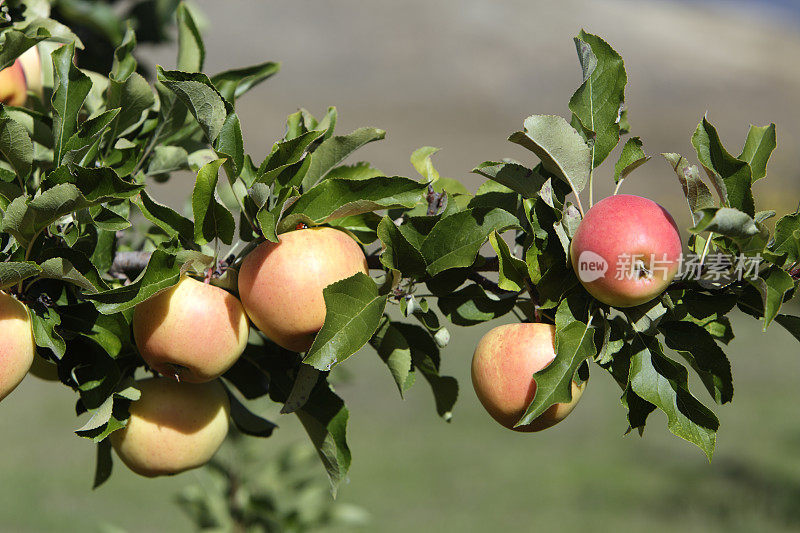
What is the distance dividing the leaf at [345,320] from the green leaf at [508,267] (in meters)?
0.15

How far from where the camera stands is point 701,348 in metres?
0.92

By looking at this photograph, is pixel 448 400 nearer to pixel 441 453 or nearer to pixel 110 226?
pixel 110 226

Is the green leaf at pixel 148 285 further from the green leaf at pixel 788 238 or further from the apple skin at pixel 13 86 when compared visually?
the green leaf at pixel 788 238

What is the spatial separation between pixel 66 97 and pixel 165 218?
7.8 inches

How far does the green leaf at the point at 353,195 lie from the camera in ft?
3.06

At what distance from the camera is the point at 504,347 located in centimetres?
97

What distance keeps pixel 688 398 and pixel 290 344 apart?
0.48 meters

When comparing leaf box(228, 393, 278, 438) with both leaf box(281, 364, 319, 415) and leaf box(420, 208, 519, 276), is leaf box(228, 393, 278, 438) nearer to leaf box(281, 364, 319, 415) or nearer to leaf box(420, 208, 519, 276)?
leaf box(281, 364, 319, 415)

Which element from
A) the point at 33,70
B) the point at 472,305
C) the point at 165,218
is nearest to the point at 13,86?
the point at 33,70

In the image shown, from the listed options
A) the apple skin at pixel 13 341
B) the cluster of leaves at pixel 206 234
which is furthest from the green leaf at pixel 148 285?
the apple skin at pixel 13 341

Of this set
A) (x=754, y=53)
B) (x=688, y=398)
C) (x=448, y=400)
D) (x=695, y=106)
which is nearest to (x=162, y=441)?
(x=448, y=400)

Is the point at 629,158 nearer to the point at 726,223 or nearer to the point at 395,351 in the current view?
the point at 726,223

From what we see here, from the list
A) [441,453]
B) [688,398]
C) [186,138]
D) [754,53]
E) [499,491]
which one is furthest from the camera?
[754,53]

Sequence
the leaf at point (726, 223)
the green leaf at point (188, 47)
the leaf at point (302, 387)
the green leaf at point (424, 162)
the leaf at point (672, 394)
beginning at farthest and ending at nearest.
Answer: the green leaf at point (188, 47), the green leaf at point (424, 162), the leaf at point (302, 387), the leaf at point (672, 394), the leaf at point (726, 223)
